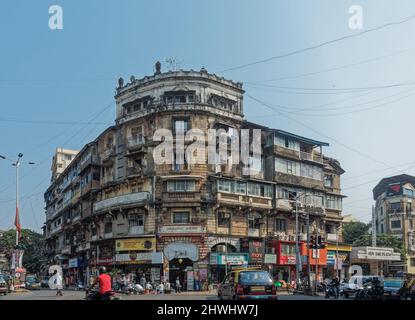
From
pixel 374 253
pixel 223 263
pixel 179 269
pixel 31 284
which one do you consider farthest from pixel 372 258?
pixel 31 284

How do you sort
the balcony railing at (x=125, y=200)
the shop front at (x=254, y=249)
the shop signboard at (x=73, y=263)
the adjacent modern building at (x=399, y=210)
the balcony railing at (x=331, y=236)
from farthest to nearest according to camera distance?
1. the adjacent modern building at (x=399, y=210)
2. the shop signboard at (x=73, y=263)
3. the balcony railing at (x=331, y=236)
4. the shop front at (x=254, y=249)
5. the balcony railing at (x=125, y=200)

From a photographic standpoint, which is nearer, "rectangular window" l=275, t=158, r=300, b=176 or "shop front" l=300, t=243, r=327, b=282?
"rectangular window" l=275, t=158, r=300, b=176

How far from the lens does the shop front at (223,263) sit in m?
43.2

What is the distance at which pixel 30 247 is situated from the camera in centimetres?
9338

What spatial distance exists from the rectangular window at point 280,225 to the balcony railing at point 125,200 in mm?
12896

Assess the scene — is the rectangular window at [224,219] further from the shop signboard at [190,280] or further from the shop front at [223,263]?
the shop signboard at [190,280]

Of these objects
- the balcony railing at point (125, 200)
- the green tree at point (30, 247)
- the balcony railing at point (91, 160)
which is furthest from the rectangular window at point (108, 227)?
the green tree at point (30, 247)

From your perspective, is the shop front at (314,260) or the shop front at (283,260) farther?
the shop front at (314,260)

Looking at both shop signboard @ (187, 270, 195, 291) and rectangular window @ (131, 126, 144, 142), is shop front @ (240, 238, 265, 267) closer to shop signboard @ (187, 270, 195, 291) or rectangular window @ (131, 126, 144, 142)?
shop signboard @ (187, 270, 195, 291)

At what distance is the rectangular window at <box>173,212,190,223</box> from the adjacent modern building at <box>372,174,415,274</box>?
34.9 meters

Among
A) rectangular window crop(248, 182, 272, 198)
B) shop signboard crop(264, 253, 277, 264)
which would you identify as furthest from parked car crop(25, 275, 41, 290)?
rectangular window crop(248, 182, 272, 198)

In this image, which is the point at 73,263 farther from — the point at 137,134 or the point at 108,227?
the point at 137,134

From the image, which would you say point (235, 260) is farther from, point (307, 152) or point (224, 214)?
point (307, 152)

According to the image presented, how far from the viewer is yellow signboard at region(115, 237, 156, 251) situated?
43.5m
